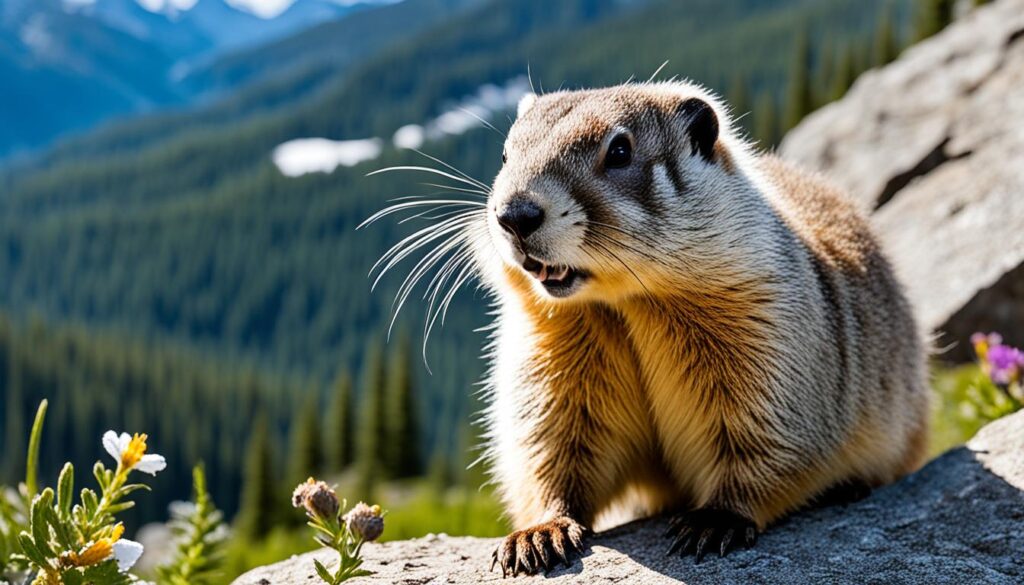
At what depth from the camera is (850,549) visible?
15.6ft

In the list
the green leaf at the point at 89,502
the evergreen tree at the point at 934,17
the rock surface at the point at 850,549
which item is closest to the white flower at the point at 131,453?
the green leaf at the point at 89,502

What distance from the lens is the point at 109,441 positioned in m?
3.77

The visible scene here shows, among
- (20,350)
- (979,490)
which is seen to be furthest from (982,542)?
(20,350)

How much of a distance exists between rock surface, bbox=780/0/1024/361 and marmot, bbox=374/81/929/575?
358 centimetres

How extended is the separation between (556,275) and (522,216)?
42 cm

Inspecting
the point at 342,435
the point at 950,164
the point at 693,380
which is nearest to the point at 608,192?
the point at 693,380

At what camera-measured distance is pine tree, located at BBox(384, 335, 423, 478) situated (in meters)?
68.2

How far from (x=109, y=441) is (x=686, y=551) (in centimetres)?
271

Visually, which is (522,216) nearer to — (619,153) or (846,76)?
(619,153)

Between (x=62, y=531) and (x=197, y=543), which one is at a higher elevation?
(x=197, y=543)

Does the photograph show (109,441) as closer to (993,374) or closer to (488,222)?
(488,222)

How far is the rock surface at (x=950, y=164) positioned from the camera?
427 inches

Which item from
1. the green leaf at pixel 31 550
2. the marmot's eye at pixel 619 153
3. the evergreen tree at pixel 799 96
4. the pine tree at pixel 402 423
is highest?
the evergreen tree at pixel 799 96

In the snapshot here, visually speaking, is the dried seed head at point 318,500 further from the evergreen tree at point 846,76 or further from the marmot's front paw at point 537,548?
the evergreen tree at point 846,76
